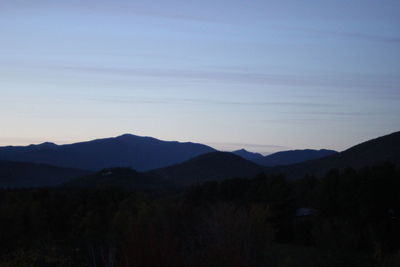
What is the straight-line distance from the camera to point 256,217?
1109 inches

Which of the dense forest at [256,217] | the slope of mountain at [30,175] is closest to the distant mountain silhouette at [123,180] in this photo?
the slope of mountain at [30,175]

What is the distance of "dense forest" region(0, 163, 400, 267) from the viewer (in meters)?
23.8

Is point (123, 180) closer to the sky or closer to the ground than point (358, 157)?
closer to the ground

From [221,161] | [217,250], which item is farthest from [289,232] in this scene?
[221,161]

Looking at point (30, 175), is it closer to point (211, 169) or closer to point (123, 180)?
point (123, 180)

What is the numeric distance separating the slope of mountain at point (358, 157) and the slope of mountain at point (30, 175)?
3942cm

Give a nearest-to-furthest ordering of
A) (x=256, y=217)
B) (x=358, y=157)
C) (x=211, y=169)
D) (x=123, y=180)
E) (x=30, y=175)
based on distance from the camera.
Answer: (x=256, y=217)
(x=123, y=180)
(x=358, y=157)
(x=30, y=175)
(x=211, y=169)

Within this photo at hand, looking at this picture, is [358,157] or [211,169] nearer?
[358,157]

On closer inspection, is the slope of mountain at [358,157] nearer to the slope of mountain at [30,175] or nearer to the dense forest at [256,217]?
the dense forest at [256,217]

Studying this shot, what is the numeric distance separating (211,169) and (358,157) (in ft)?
111

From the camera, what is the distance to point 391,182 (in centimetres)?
4631

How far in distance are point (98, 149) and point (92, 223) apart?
6168 inches

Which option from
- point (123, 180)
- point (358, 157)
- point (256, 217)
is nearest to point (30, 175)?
point (123, 180)

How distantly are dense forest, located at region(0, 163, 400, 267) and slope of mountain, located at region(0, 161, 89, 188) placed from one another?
45.1 meters
